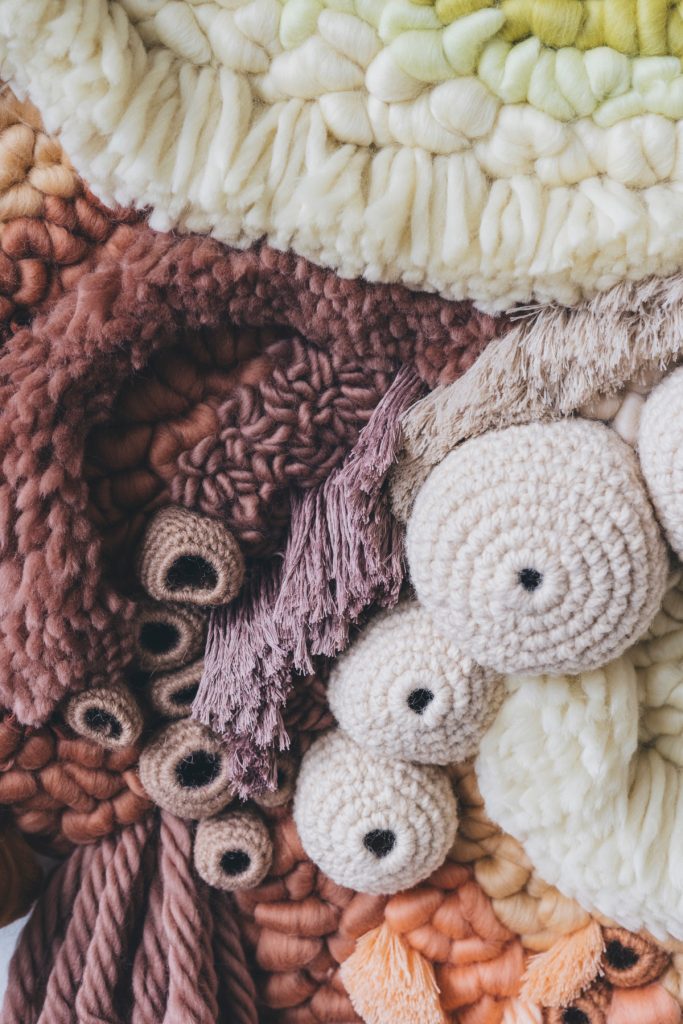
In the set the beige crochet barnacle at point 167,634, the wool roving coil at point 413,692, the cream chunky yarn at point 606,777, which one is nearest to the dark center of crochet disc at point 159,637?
the beige crochet barnacle at point 167,634

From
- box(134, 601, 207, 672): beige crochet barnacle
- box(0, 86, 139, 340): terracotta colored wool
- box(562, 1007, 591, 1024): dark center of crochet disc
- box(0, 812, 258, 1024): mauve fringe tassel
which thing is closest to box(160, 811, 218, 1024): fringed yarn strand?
box(0, 812, 258, 1024): mauve fringe tassel

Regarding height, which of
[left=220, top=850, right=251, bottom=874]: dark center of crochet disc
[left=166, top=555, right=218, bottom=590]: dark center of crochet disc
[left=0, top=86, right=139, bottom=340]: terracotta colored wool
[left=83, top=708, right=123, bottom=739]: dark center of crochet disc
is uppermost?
[left=0, top=86, right=139, bottom=340]: terracotta colored wool

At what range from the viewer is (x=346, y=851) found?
0.59 metres

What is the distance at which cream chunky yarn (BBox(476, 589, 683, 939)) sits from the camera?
1.84 feet

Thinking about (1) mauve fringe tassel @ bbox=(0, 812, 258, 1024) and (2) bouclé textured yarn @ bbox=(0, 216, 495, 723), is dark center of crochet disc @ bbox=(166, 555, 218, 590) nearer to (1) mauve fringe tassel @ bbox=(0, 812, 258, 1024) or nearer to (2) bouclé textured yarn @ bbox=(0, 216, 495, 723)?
(2) bouclé textured yarn @ bbox=(0, 216, 495, 723)

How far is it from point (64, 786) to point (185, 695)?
10 centimetres

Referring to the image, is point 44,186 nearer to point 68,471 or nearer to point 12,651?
point 68,471

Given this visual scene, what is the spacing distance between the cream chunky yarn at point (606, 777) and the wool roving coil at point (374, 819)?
0.14ft

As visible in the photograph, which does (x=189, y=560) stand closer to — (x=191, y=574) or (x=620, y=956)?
(x=191, y=574)

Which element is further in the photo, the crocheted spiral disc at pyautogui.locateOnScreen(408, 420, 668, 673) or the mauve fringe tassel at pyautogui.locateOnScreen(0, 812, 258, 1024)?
the mauve fringe tassel at pyautogui.locateOnScreen(0, 812, 258, 1024)

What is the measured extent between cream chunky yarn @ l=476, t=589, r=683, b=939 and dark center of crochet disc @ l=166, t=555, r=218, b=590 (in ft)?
0.66

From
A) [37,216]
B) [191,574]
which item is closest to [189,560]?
[191,574]

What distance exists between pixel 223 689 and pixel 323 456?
16cm

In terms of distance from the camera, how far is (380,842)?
60cm
